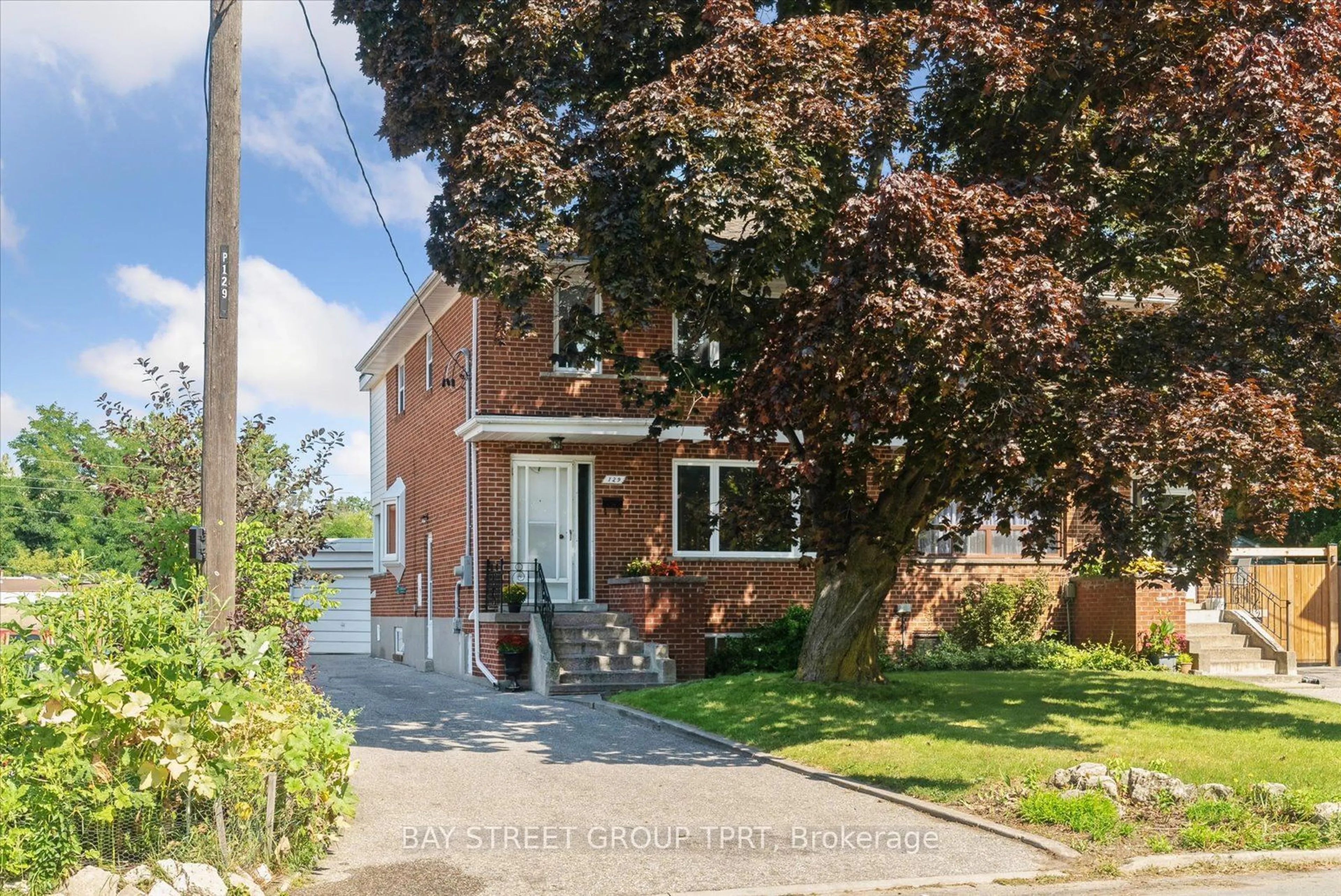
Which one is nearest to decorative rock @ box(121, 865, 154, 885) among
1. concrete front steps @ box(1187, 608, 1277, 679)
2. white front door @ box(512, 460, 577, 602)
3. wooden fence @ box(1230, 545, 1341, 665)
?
white front door @ box(512, 460, 577, 602)

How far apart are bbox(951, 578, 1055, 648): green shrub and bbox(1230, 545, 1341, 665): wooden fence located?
3.69m

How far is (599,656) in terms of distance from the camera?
1914 centimetres

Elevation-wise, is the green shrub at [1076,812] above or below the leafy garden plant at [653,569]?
below

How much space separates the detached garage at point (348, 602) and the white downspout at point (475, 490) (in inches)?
483

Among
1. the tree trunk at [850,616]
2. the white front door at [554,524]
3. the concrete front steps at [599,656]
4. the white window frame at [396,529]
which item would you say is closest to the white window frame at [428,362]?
the white window frame at [396,529]

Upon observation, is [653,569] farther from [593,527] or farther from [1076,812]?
[1076,812]

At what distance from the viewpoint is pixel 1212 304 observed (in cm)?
1498

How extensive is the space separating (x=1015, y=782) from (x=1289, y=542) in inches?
1411

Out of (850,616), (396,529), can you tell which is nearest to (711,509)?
(850,616)

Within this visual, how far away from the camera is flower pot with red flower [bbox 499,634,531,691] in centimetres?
1923

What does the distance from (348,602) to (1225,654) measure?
864 inches

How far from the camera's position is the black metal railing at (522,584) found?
19.6 m

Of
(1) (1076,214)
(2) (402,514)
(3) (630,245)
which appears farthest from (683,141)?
(2) (402,514)

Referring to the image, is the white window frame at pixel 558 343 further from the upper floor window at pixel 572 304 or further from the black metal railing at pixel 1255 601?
the black metal railing at pixel 1255 601
